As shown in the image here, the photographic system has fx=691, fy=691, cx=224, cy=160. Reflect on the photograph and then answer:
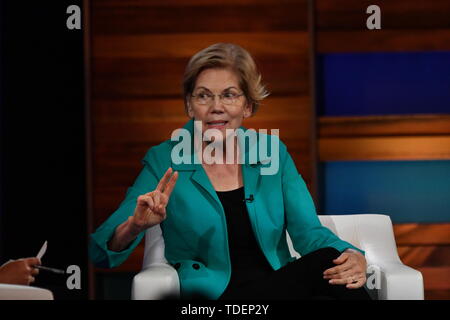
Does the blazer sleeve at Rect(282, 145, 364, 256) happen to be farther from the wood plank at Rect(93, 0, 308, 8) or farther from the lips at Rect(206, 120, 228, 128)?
the wood plank at Rect(93, 0, 308, 8)

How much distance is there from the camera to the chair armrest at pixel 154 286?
2.33m

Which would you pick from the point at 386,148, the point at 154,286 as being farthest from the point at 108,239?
the point at 386,148

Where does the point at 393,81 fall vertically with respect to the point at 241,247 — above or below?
above

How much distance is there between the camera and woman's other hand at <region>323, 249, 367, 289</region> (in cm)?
230

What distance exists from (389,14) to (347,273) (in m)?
2.15

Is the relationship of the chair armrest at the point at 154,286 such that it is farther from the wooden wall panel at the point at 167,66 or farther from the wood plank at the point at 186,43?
the wood plank at the point at 186,43

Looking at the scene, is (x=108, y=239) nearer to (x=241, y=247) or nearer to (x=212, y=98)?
(x=241, y=247)

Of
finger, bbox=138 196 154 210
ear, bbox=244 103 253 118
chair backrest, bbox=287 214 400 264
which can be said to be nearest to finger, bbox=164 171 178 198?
finger, bbox=138 196 154 210

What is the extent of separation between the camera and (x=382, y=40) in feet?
13.1

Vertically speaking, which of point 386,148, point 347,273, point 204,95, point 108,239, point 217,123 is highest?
point 204,95

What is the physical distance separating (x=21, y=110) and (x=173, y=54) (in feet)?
3.09

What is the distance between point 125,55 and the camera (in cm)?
401
